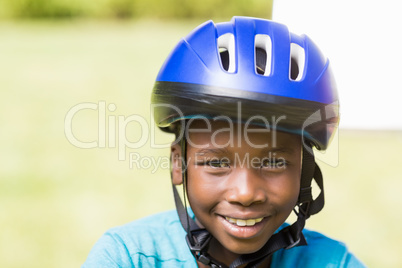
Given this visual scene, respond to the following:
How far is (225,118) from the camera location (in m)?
2.63

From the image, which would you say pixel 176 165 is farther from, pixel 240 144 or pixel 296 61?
pixel 296 61

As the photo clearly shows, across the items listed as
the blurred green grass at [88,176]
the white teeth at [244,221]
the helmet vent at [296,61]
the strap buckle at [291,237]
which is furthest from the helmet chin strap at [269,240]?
the blurred green grass at [88,176]

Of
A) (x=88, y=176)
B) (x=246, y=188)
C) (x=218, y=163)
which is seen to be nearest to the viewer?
(x=246, y=188)

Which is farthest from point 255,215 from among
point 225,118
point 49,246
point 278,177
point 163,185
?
point 163,185

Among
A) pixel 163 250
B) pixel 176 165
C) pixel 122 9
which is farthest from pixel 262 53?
pixel 122 9

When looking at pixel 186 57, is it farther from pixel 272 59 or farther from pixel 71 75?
pixel 71 75

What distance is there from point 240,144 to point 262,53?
0.53 metres

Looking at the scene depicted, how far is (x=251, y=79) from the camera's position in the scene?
263cm

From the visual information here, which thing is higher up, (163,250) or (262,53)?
(262,53)

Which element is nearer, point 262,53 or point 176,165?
point 262,53

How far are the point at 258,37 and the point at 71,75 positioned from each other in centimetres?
975

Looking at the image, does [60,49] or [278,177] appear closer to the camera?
[278,177]

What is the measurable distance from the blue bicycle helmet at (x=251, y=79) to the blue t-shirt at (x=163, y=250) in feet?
1.70

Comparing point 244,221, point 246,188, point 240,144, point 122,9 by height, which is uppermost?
point 122,9
